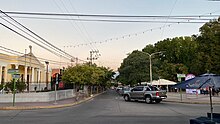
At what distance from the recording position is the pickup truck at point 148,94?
87.3 feet

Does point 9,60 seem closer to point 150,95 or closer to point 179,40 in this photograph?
point 150,95

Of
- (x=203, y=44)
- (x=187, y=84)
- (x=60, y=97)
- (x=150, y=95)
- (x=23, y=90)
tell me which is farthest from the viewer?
(x=203, y=44)

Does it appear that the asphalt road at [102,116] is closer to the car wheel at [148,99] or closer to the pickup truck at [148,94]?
the pickup truck at [148,94]

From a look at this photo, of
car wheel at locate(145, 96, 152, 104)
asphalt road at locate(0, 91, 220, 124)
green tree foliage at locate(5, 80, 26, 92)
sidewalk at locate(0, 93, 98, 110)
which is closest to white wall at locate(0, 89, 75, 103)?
green tree foliage at locate(5, 80, 26, 92)

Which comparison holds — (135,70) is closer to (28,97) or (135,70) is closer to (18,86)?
(18,86)

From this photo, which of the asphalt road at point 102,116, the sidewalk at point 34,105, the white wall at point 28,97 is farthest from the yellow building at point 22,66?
the asphalt road at point 102,116

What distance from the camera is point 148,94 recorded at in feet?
88.9

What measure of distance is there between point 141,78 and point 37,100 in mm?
32065

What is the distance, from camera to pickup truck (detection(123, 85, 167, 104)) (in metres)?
26.6

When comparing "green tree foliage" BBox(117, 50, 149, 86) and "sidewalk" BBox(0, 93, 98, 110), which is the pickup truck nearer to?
"sidewalk" BBox(0, 93, 98, 110)

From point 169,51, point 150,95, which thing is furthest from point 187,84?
point 169,51

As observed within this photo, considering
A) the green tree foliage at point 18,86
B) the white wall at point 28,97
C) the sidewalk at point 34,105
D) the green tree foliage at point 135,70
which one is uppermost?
the green tree foliage at point 135,70

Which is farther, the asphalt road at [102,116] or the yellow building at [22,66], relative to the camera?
the yellow building at [22,66]

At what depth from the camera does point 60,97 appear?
3234 centimetres
